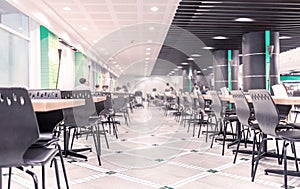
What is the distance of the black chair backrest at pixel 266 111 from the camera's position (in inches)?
97.3

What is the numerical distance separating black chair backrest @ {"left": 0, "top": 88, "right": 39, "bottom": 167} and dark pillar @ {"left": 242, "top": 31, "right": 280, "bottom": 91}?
9.02 m

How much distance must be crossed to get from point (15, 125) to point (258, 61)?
916cm

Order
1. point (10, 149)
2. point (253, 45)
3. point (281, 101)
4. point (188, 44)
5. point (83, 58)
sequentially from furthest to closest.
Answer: point (83, 58)
point (188, 44)
point (253, 45)
point (281, 101)
point (10, 149)

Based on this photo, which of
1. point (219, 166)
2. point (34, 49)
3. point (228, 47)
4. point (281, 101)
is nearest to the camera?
point (281, 101)

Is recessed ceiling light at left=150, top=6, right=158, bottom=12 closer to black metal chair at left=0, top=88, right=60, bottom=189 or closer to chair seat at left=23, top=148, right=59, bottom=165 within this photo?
chair seat at left=23, top=148, right=59, bottom=165

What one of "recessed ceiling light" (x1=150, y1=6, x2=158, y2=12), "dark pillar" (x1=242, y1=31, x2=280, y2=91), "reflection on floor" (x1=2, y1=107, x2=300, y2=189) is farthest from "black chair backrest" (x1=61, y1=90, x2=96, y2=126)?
"dark pillar" (x1=242, y1=31, x2=280, y2=91)

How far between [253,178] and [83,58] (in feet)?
42.0

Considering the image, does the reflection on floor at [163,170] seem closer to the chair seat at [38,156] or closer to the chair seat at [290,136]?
the chair seat at [290,136]

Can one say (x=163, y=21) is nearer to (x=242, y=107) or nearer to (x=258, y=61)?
(x=258, y=61)

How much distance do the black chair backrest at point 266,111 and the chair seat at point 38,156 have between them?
1757mm

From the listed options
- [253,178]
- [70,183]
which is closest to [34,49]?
[70,183]

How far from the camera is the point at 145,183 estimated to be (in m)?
2.68

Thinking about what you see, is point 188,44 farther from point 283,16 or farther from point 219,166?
point 219,166

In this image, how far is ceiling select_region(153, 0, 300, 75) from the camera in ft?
22.2
